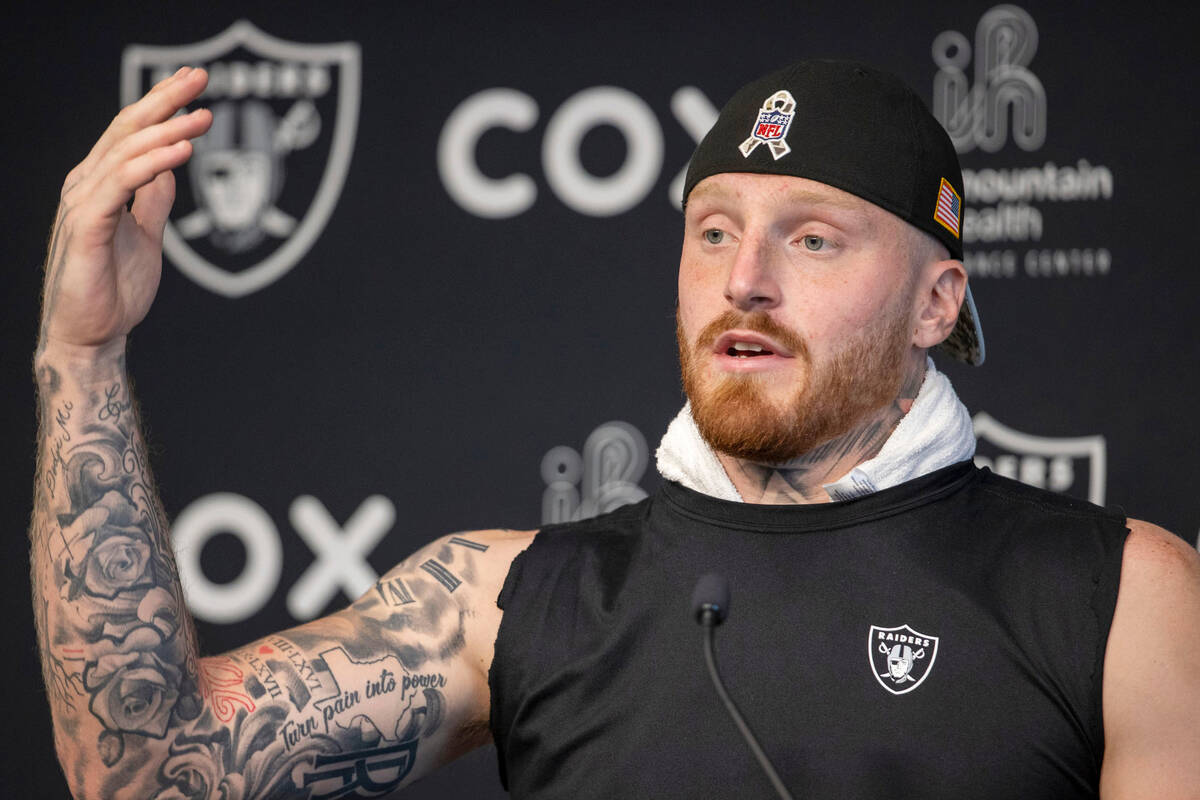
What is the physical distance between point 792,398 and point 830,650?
309 mm

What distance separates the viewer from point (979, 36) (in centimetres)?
265

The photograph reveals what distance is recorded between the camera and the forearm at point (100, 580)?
1524 mm

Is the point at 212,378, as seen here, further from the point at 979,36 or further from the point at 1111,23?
the point at 1111,23

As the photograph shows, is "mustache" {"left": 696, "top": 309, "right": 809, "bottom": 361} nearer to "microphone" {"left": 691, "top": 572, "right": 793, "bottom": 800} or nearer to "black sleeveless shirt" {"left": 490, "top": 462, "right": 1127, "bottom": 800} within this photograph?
"black sleeveless shirt" {"left": 490, "top": 462, "right": 1127, "bottom": 800}

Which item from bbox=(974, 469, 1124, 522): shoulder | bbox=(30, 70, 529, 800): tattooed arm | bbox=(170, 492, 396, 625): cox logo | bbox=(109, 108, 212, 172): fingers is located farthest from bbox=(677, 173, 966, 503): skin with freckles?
bbox=(170, 492, 396, 625): cox logo

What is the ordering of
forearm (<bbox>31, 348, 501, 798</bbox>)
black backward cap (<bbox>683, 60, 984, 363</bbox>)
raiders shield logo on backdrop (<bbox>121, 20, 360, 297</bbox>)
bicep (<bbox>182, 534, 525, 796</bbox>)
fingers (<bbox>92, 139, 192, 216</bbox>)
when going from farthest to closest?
raiders shield logo on backdrop (<bbox>121, 20, 360, 297</bbox>) → black backward cap (<bbox>683, 60, 984, 363</bbox>) → bicep (<bbox>182, 534, 525, 796</bbox>) → forearm (<bbox>31, 348, 501, 798</bbox>) → fingers (<bbox>92, 139, 192, 216</bbox>)

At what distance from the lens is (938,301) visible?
6.20 feet

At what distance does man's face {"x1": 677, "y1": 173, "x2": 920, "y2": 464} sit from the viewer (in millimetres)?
1732

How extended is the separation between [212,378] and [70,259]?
1.41 m

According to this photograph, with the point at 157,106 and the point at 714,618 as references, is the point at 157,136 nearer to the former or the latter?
the point at 157,106

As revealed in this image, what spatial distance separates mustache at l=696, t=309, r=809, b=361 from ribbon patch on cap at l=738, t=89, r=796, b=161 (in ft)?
0.70

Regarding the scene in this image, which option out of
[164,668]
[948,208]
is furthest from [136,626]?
[948,208]

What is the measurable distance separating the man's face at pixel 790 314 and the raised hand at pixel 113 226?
2.14 feet

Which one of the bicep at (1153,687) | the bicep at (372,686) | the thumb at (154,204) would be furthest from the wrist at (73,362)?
the bicep at (1153,687)
